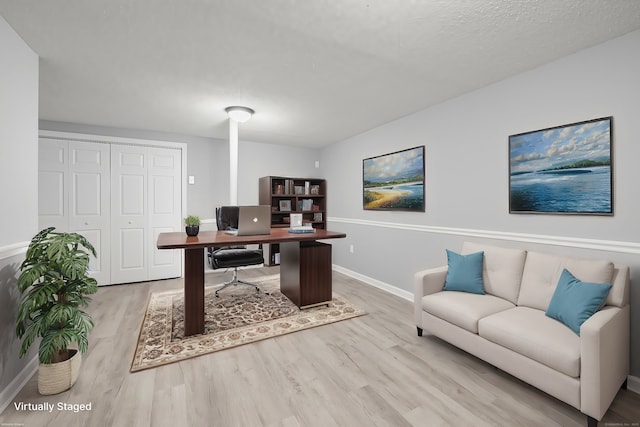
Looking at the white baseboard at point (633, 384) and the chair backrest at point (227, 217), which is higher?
the chair backrest at point (227, 217)

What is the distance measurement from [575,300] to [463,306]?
0.67 metres

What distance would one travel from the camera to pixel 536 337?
5.59 ft

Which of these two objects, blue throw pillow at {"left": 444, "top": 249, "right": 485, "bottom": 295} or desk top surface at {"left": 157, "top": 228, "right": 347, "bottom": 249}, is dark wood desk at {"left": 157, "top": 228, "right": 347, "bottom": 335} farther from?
blue throw pillow at {"left": 444, "top": 249, "right": 485, "bottom": 295}

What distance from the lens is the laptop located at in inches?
109

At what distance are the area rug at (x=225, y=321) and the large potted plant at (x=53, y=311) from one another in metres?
0.42

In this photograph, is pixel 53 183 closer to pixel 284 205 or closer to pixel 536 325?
pixel 284 205

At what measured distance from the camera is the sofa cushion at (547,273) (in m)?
1.84

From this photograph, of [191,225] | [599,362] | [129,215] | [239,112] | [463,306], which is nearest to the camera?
[599,362]

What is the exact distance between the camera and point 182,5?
64.3 inches

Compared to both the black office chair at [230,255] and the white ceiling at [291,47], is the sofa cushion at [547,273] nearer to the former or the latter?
the white ceiling at [291,47]

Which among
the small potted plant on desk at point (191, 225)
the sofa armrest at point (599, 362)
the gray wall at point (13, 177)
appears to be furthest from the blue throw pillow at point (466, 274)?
the gray wall at point (13, 177)

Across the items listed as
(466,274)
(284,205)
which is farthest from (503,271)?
(284,205)

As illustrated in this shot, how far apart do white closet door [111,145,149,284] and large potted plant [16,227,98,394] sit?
2533 millimetres

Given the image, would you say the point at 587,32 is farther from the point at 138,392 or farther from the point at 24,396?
the point at 24,396
